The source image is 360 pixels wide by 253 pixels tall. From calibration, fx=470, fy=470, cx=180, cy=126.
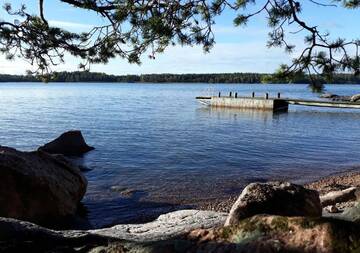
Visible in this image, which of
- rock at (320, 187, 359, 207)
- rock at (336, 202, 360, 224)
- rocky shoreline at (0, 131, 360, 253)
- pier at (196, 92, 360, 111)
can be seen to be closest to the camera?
rocky shoreline at (0, 131, 360, 253)

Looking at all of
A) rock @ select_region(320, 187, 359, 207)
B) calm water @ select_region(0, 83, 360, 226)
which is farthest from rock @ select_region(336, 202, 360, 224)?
rock @ select_region(320, 187, 359, 207)

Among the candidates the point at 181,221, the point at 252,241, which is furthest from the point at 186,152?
the point at 252,241

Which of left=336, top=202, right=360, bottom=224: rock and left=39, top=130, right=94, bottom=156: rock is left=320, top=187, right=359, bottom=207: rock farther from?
left=39, top=130, right=94, bottom=156: rock

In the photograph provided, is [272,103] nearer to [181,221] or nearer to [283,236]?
[181,221]

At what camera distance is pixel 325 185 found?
1612cm

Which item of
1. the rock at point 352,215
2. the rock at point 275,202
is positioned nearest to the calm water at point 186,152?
the rock at point 275,202

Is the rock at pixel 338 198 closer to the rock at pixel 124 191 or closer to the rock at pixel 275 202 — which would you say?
the rock at pixel 275 202

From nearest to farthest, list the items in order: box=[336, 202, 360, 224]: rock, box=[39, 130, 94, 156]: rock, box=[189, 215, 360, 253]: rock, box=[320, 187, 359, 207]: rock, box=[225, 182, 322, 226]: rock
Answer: box=[189, 215, 360, 253]: rock < box=[336, 202, 360, 224]: rock < box=[225, 182, 322, 226]: rock < box=[320, 187, 359, 207]: rock < box=[39, 130, 94, 156]: rock

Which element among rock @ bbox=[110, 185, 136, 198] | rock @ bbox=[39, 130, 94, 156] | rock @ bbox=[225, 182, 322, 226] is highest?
rock @ bbox=[225, 182, 322, 226]

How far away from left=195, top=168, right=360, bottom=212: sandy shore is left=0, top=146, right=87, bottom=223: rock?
406 cm

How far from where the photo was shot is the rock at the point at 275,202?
537 cm

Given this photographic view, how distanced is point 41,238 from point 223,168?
1675 centimetres

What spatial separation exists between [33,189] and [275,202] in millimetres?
5925

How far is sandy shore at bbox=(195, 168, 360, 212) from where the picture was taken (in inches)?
521
